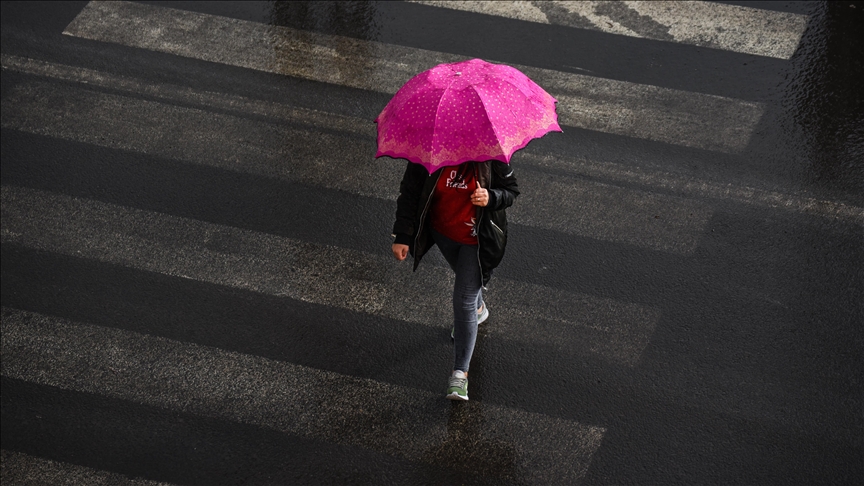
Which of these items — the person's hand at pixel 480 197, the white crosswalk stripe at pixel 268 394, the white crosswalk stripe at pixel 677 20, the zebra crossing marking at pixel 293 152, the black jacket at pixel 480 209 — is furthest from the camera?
the white crosswalk stripe at pixel 677 20

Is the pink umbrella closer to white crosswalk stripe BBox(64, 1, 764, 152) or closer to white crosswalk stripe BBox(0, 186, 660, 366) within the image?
white crosswalk stripe BBox(0, 186, 660, 366)

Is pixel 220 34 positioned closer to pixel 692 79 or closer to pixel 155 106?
pixel 155 106

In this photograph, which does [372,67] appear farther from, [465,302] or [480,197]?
[480,197]

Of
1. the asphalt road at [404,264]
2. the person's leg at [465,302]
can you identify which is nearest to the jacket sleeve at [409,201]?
the person's leg at [465,302]

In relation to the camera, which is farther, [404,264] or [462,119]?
[404,264]

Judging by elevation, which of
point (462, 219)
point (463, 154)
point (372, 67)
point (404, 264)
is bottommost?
point (404, 264)

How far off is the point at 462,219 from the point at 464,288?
1.56ft

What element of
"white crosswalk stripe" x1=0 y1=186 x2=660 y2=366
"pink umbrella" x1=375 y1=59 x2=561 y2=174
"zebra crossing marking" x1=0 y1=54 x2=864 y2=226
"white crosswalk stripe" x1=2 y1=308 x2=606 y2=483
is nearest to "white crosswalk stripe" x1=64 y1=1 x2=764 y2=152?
"zebra crossing marking" x1=0 y1=54 x2=864 y2=226

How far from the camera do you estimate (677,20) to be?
893cm

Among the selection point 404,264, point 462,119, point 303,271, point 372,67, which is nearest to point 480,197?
point 462,119

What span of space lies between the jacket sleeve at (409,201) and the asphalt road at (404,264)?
114 cm

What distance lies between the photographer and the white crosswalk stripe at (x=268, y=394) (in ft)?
18.3

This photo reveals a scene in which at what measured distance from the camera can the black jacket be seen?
5043mm

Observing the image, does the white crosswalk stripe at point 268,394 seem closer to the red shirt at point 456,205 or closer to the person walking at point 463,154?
Answer: the person walking at point 463,154
